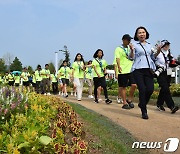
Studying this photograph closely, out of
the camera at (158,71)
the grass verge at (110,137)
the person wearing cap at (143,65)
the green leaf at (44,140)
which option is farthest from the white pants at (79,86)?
the green leaf at (44,140)

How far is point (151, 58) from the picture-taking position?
7723 mm

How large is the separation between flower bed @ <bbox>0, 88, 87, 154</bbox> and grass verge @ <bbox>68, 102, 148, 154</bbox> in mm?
291

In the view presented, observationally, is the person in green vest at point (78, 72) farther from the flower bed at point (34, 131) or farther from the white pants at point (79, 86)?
the flower bed at point (34, 131)

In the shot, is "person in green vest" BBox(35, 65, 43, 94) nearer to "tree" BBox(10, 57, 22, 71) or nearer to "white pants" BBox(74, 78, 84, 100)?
"white pants" BBox(74, 78, 84, 100)

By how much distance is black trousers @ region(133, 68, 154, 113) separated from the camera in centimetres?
745

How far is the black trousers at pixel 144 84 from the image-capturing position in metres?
7.45

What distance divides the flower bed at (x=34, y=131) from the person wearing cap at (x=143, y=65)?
185 centimetres

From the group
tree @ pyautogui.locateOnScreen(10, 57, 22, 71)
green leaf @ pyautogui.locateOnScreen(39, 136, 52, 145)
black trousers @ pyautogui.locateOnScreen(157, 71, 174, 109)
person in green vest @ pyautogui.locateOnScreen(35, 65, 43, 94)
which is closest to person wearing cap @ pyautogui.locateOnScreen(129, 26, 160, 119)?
black trousers @ pyautogui.locateOnScreen(157, 71, 174, 109)

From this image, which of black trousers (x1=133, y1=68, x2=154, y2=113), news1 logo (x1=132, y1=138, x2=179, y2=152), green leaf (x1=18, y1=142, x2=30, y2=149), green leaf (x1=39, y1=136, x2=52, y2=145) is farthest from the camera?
black trousers (x1=133, y1=68, x2=154, y2=113)

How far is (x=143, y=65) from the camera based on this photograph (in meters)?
7.55

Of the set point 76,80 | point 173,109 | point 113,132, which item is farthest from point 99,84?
point 113,132

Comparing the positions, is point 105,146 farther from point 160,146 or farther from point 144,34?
point 144,34

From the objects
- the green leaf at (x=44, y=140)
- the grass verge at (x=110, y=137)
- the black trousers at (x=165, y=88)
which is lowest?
the grass verge at (x=110, y=137)

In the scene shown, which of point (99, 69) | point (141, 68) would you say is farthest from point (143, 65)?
point (99, 69)
